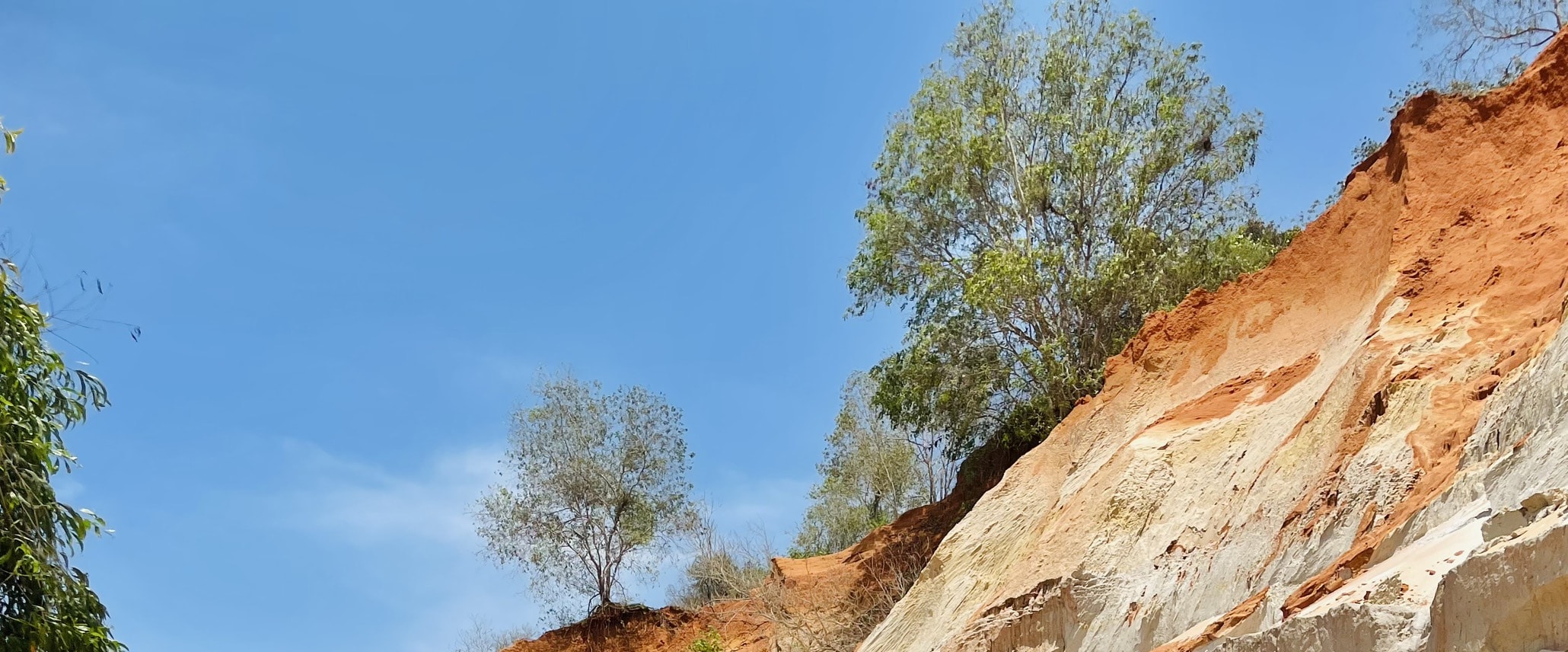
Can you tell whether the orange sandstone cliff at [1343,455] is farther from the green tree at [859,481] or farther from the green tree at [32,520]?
the green tree at [859,481]

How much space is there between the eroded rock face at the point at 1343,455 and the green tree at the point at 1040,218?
6.92m

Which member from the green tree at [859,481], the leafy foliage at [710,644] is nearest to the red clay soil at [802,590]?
the leafy foliage at [710,644]

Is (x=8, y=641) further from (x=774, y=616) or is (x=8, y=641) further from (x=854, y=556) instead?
(x=854, y=556)

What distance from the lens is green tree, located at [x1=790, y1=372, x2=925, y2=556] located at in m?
36.1

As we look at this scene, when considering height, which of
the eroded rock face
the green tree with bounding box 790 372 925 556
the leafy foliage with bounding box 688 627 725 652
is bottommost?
the eroded rock face

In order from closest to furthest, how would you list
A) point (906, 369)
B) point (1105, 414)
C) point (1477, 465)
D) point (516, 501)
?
point (1477, 465)
point (1105, 414)
point (906, 369)
point (516, 501)

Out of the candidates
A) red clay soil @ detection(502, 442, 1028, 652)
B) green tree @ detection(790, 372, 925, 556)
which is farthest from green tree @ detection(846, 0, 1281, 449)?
green tree @ detection(790, 372, 925, 556)

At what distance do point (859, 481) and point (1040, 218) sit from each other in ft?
49.4

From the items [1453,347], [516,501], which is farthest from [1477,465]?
[516,501]

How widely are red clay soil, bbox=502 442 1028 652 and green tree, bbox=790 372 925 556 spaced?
720cm

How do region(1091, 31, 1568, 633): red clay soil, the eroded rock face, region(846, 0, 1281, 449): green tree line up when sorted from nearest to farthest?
the eroded rock face, region(1091, 31, 1568, 633): red clay soil, region(846, 0, 1281, 449): green tree

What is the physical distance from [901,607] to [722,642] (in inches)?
569

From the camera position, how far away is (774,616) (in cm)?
2155

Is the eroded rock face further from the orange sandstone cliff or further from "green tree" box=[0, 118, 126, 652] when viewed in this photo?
"green tree" box=[0, 118, 126, 652]
